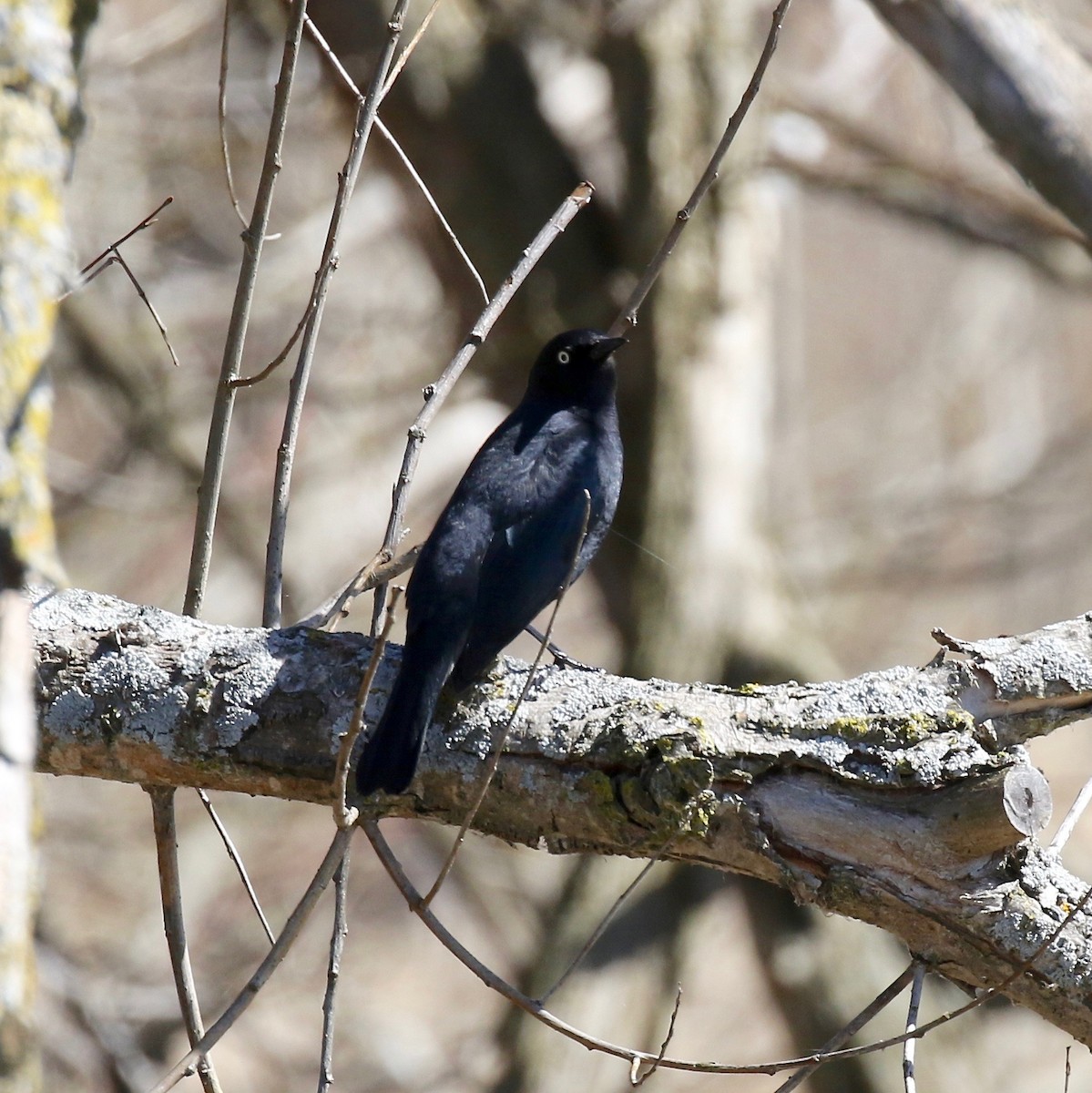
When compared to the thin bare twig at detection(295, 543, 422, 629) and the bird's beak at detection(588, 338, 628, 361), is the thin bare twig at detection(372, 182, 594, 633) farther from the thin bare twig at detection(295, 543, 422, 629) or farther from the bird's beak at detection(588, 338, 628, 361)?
the bird's beak at detection(588, 338, 628, 361)

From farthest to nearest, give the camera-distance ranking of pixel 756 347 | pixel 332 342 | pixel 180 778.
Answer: pixel 332 342 → pixel 756 347 → pixel 180 778

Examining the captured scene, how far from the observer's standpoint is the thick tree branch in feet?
7.14

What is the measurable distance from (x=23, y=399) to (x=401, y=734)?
1.11m

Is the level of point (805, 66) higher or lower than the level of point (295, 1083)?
higher

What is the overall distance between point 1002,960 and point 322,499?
254 inches

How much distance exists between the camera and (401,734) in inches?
93.3

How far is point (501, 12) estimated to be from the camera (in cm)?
656

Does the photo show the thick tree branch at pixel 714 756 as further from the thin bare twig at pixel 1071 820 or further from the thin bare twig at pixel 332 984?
the thin bare twig at pixel 332 984

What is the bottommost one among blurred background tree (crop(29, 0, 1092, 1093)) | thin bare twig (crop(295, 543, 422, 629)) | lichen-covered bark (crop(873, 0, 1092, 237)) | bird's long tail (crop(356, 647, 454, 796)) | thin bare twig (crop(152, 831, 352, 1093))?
thin bare twig (crop(152, 831, 352, 1093))

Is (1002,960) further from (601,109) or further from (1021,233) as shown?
(601,109)

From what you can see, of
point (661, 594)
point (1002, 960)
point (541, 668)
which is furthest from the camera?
point (661, 594)

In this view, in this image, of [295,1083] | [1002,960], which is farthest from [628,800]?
[295,1083]

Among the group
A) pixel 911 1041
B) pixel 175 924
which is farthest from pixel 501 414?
pixel 911 1041

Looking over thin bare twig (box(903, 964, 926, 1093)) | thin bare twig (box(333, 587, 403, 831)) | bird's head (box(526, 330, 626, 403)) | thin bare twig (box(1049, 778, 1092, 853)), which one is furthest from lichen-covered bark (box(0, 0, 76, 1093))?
bird's head (box(526, 330, 626, 403))
